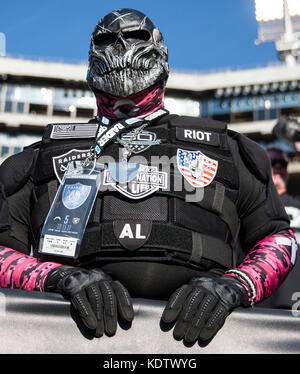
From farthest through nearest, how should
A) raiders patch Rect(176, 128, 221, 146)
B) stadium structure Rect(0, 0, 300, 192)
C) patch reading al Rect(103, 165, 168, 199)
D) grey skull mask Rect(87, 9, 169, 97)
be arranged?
1. stadium structure Rect(0, 0, 300, 192)
2. grey skull mask Rect(87, 9, 169, 97)
3. raiders patch Rect(176, 128, 221, 146)
4. patch reading al Rect(103, 165, 168, 199)

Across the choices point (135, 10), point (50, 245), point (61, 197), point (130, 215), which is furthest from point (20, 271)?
point (135, 10)

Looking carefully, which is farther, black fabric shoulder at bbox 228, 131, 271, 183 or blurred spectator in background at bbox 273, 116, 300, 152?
blurred spectator in background at bbox 273, 116, 300, 152

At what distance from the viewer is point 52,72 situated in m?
32.8

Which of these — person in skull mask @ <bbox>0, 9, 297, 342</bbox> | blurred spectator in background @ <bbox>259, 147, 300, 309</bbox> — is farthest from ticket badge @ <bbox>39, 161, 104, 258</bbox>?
blurred spectator in background @ <bbox>259, 147, 300, 309</bbox>

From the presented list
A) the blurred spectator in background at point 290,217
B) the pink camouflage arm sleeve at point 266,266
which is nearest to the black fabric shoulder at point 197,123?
the pink camouflage arm sleeve at point 266,266

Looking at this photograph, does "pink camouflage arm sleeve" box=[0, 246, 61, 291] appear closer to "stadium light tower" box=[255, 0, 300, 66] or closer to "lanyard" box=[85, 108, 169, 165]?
"lanyard" box=[85, 108, 169, 165]

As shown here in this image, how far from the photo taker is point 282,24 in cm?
3706

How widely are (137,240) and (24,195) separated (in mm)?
683

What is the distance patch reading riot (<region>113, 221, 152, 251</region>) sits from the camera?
1990 millimetres

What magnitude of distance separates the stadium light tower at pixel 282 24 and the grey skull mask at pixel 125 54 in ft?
116

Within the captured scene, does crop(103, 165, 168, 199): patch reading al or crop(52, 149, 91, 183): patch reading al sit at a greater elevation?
crop(52, 149, 91, 183): patch reading al

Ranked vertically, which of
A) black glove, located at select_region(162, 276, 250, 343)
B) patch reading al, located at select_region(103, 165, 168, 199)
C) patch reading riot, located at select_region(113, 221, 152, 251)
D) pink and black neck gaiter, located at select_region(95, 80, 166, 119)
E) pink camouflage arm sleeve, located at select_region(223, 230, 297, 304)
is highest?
pink and black neck gaiter, located at select_region(95, 80, 166, 119)

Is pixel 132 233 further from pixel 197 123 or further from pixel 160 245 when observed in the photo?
pixel 197 123

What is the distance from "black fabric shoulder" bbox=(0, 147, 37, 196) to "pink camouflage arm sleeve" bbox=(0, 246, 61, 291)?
33 centimetres
